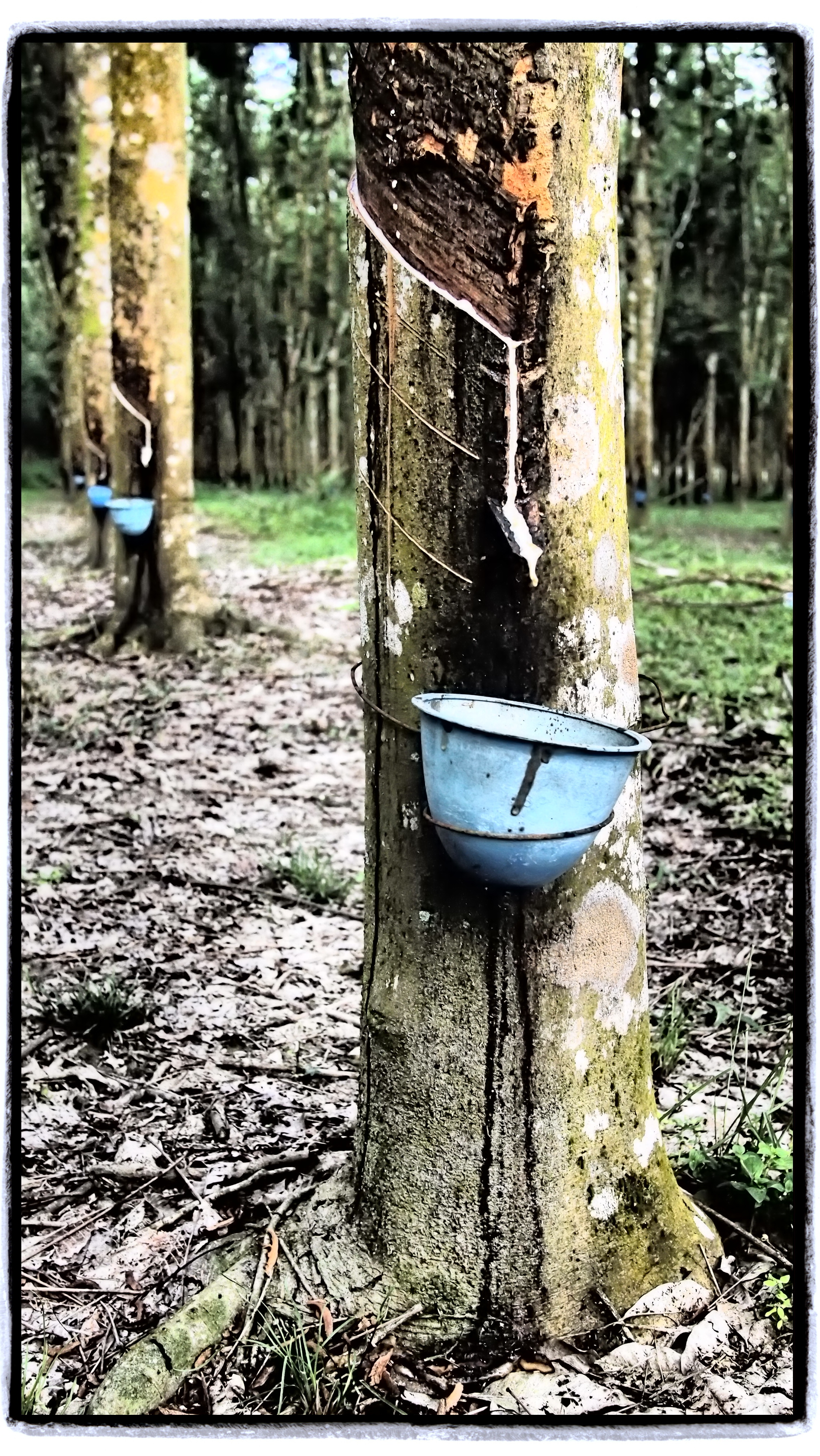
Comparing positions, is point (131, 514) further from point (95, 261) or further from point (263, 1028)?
point (95, 261)

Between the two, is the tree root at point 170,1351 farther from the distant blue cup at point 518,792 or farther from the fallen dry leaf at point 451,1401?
the distant blue cup at point 518,792

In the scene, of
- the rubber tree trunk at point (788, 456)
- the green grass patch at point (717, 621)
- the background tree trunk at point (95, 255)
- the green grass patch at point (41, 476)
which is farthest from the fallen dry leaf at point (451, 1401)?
the rubber tree trunk at point (788, 456)

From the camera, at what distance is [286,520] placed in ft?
34.5

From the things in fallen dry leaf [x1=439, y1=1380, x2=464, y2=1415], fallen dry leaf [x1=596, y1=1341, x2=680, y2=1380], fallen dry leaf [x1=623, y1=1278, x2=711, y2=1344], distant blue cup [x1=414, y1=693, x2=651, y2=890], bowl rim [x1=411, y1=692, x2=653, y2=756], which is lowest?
fallen dry leaf [x1=439, y1=1380, x2=464, y2=1415]

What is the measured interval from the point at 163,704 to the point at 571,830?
357 cm

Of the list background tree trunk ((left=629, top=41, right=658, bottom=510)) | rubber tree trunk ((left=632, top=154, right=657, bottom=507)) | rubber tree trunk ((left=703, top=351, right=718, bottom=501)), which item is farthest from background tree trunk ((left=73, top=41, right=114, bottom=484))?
rubber tree trunk ((left=703, top=351, right=718, bottom=501))

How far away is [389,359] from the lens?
5.50ft

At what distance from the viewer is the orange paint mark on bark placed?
1576mm

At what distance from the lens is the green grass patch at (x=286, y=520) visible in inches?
339

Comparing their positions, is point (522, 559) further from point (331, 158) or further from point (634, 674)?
point (331, 158)

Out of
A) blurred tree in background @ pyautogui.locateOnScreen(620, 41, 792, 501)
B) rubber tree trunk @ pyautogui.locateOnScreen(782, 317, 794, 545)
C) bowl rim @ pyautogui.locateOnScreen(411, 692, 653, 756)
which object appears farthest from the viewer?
blurred tree in background @ pyautogui.locateOnScreen(620, 41, 792, 501)

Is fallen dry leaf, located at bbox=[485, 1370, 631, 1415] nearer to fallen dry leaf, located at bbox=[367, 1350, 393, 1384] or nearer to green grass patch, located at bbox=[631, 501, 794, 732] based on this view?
fallen dry leaf, located at bbox=[367, 1350, 393, 1384]

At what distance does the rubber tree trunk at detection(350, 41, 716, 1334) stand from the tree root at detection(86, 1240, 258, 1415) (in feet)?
0.86

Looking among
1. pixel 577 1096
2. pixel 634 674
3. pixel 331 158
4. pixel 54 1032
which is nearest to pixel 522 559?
pixel 634 674
